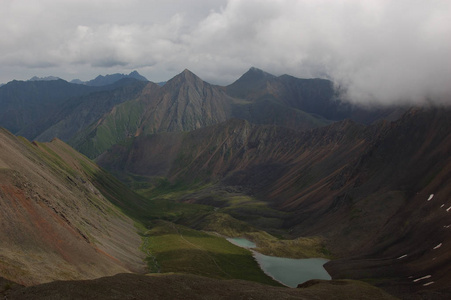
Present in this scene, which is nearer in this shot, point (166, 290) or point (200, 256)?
point (166, 290)

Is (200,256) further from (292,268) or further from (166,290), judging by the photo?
(166,290)

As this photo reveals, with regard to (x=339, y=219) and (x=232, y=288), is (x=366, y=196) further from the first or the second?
(x=232, y=288)

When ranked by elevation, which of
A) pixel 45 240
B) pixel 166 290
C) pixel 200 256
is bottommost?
pixel 200 256

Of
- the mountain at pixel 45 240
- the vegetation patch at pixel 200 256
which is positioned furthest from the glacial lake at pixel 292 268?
the mountain at pixel 45 240

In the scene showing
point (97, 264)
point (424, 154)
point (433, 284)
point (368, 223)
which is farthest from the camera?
point (424, 154)

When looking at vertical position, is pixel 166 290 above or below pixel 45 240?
above

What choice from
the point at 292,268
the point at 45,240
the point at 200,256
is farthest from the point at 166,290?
the point at 292,268

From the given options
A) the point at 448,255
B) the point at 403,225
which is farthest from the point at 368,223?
the point at 448,255

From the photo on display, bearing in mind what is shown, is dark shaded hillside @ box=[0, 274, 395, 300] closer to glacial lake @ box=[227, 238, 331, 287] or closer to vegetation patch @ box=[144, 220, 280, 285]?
vegetation patch @ box=[144, 220, 280, 285]
